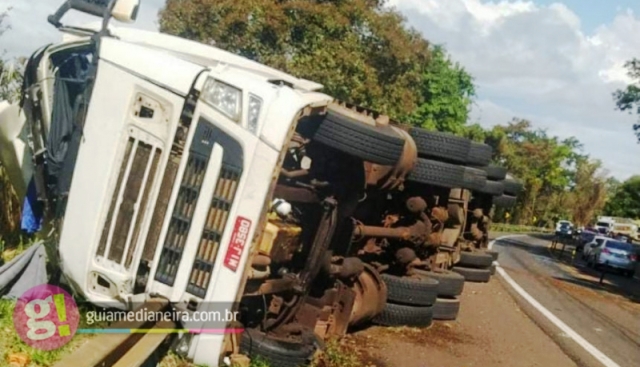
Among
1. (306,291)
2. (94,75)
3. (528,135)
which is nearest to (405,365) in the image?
(306,291)

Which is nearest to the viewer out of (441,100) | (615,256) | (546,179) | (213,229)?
(213,229)

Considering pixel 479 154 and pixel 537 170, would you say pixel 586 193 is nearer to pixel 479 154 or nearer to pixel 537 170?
pixel 537 170

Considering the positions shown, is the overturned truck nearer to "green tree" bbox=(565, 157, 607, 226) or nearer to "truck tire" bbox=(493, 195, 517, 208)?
"truck tire" bbox=(493, 195, 517, 208)

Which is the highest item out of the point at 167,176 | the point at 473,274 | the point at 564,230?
the point at 167,176

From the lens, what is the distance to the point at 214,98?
4770mm

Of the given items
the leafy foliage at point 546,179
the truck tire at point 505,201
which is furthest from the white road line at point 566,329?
the leafy foliage at point 546,179

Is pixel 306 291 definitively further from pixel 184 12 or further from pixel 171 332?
pixel 184 12

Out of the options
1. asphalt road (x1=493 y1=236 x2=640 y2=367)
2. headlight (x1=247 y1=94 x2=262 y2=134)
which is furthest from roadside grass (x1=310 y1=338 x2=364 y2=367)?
asphalt road (x1=493 y1=236 x2=640 y2=367)

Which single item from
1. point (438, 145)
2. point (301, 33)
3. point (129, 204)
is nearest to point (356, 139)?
point (129, 204)

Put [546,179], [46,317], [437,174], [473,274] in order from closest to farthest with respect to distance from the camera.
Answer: [46,317]
[437,174]
[473,274]
[546,179]

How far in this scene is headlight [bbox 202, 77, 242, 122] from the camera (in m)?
4.73

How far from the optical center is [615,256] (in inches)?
1147

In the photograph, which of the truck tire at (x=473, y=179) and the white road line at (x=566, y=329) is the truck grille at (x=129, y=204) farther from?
the white road line at (x=566, y=329)

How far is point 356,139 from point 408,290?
2.85 meters
